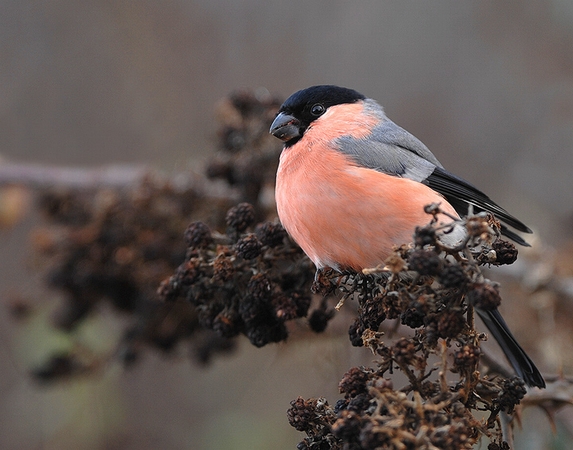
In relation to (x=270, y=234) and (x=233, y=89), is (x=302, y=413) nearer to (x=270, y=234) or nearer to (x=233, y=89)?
(x=270, y=234)

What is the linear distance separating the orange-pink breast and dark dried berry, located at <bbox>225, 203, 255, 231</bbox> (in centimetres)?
15

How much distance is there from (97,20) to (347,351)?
12.9ft

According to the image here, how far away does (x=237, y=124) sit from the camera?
2.86 m

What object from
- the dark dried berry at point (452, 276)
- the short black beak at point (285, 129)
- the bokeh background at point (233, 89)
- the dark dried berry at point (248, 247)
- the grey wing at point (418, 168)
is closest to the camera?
the dark dried berry at point (452, 276)

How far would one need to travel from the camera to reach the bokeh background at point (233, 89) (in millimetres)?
4133

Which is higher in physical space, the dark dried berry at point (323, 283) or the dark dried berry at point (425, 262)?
the dark dried berry at point (425, 262)

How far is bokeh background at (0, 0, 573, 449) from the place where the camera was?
4.13m

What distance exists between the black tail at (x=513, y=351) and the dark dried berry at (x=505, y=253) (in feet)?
1.10

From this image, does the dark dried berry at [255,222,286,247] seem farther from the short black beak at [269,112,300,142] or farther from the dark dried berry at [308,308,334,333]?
the short black beak at [269,112,300,142]

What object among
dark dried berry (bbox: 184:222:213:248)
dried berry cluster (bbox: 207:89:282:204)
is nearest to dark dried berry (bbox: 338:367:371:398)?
dark dried berry (bbox: 184:222:213:248)

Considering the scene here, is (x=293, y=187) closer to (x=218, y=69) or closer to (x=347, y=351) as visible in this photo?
(x=347, y=351)

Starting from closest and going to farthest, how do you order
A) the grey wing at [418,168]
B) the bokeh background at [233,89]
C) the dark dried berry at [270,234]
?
the dark dried berry at [270,234] < the grey wing at [418,168] < the bokeh background at [233,89]

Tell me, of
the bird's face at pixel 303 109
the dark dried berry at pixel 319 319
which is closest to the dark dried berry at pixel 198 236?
the dark dried berry at pixel 319 319

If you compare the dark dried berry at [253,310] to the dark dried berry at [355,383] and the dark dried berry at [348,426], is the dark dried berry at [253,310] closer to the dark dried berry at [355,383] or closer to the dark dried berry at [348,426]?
the dark dried berry at [355,383]
